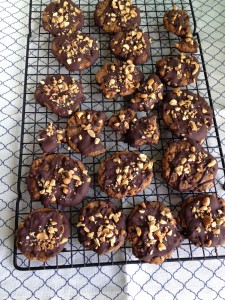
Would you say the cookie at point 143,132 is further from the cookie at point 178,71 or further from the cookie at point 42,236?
the cookie at point 42,236

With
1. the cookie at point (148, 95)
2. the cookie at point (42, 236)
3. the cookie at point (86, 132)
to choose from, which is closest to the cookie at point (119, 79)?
the cookie at point (148, 95)

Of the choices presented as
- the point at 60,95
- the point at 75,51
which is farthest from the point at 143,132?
the point at 75,51

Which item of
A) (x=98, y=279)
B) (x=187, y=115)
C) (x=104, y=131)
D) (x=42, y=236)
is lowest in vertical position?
(x=98, y=279)

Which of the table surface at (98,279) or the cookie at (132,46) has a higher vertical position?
the cookie at (132,46)

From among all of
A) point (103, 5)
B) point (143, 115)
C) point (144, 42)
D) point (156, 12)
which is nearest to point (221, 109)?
point (143, 115)

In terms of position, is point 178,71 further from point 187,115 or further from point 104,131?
point 104,131

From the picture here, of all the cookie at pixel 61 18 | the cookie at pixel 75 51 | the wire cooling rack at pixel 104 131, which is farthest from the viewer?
the cookie at pixel 61 18
